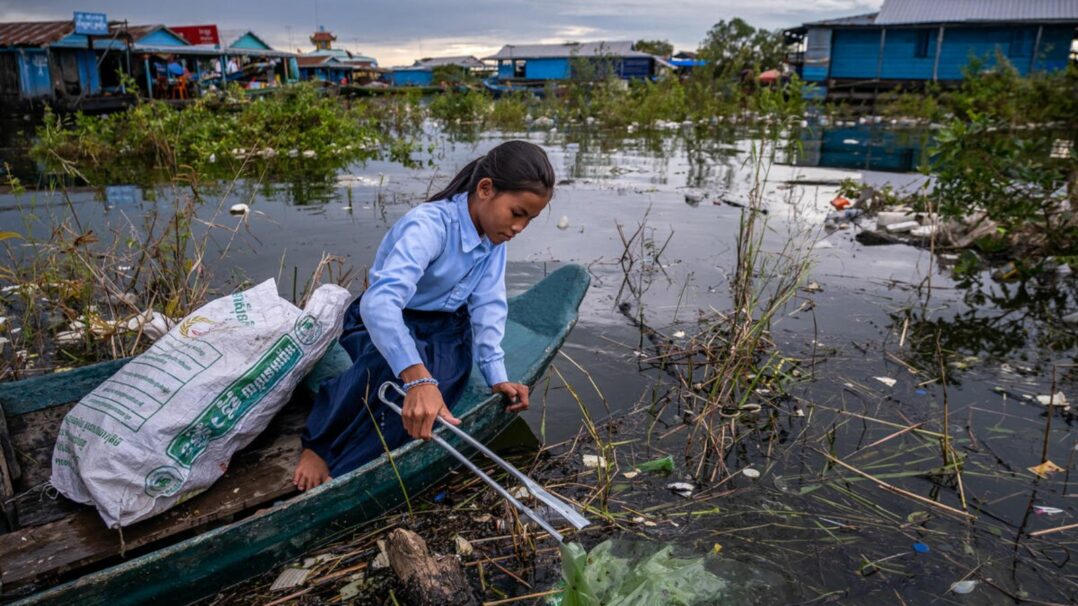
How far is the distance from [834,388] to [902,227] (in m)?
3.58

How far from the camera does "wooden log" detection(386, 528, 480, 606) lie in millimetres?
1963

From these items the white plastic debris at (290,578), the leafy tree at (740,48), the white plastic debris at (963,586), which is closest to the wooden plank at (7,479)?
the white plastic debris at (290,578)

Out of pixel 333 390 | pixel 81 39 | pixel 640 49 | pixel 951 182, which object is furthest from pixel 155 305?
pixel 640 49

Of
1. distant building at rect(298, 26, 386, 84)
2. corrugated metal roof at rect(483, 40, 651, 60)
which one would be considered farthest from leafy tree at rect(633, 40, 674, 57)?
distant building at rect(298, 26, 386, 84)

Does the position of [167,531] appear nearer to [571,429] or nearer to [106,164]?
[571,429]

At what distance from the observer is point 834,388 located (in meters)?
3.54

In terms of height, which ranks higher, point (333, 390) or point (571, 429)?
point (333, 390)

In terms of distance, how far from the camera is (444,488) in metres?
2.69

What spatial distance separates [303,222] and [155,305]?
2.93 meters

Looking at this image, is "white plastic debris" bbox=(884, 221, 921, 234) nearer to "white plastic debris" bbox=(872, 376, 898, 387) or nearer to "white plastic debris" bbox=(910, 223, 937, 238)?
"white plastic debris" bbox=(910, 223, 937, 238)

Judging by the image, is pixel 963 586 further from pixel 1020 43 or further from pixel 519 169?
pixel 1020 43

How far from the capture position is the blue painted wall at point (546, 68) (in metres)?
40.3

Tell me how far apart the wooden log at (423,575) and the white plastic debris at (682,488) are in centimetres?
102

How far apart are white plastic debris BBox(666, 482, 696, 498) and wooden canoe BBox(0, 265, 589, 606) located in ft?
2.27
